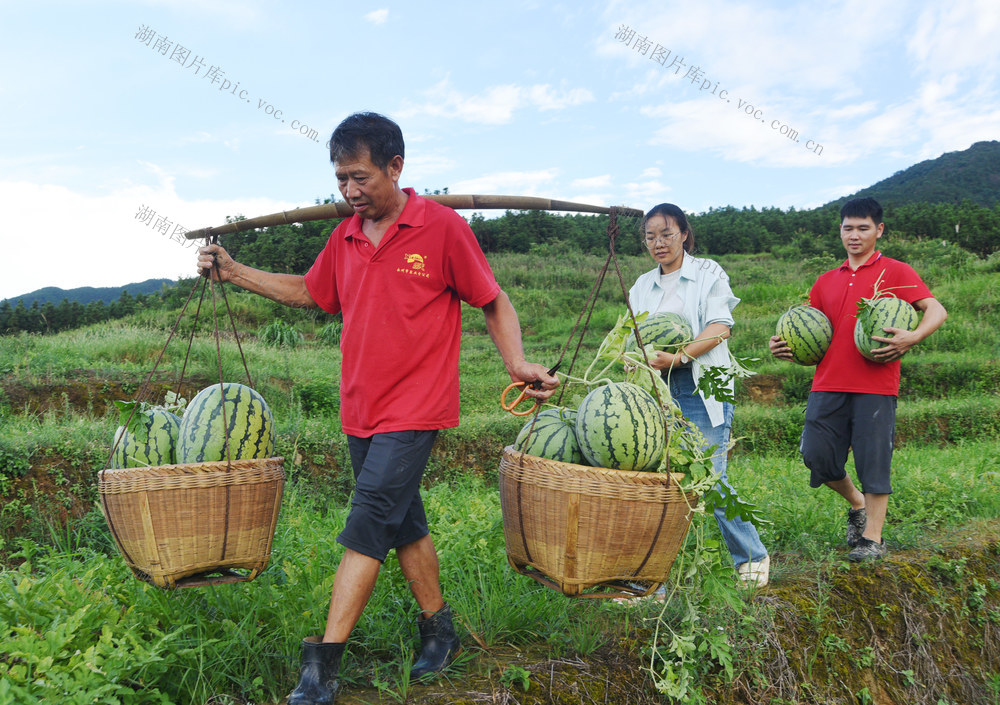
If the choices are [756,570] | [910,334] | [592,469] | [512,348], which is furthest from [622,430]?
[910,334]

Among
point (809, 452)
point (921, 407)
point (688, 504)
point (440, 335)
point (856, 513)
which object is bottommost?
point (921, 407)

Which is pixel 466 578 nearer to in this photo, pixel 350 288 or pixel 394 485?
pixel 394 485

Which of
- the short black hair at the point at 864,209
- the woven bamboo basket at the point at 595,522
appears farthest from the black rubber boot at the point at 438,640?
the short black hair at the point at 864,209

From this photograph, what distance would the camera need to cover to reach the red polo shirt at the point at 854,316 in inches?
156

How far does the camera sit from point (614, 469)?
2.37 metres

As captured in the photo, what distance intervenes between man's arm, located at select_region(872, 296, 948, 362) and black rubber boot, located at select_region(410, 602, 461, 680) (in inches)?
105

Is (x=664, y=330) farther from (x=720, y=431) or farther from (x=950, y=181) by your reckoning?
(x=950, y=181)

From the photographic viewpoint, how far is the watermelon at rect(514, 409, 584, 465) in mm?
2561

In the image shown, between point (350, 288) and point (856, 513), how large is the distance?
3.43 meters

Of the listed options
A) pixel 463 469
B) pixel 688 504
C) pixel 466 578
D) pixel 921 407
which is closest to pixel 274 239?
pixel 463 469

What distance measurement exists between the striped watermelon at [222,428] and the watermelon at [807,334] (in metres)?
3.03

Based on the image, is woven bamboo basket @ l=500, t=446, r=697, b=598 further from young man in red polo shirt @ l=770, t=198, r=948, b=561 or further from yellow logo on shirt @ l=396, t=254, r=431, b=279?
young man in red polo shirt @ l=770, t=198, r=948, b=561

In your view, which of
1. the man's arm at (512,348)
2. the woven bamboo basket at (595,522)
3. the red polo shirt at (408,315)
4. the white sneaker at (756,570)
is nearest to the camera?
the woven bamboo basket at (595,522)

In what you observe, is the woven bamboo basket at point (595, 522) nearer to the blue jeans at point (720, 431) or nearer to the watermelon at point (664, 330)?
the watermelon at point (664, 330)
